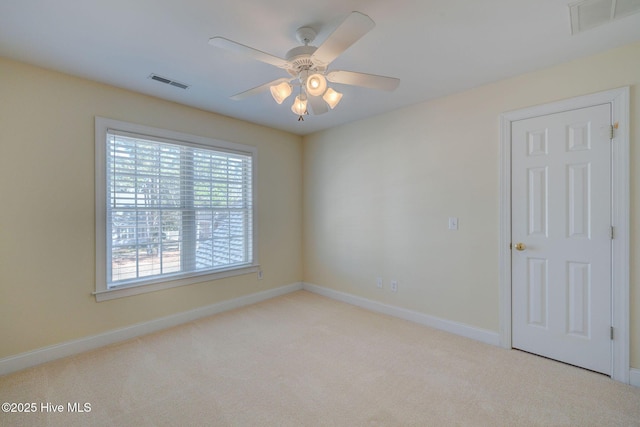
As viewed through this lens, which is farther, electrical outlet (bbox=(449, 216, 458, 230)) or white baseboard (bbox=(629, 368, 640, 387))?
electrical outlet (bbox=(449, 216, 458, 230))

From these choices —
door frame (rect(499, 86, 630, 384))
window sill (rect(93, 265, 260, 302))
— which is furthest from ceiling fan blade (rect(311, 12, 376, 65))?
window sill (rect(93, 265, 260, 302))

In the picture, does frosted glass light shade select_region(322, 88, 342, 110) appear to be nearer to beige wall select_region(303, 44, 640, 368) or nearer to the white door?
beige wall select_region(303, 44, 640, 368)

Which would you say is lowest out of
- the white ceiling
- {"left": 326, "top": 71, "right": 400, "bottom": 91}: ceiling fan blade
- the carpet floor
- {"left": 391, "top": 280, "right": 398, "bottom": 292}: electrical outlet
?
the carpet floor

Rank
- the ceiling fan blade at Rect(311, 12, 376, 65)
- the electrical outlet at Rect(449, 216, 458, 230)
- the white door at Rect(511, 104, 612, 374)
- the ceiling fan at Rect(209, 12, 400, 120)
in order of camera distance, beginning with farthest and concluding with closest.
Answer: the electrical outlet at Rect(449, 216, 458, 230) → the white door at Rect(511, 104, 612, 374) → the ceiling fan at Rect(209, 12, 400, 120) → the ceiling fan blade at Rect(311, 12, 376, 65)

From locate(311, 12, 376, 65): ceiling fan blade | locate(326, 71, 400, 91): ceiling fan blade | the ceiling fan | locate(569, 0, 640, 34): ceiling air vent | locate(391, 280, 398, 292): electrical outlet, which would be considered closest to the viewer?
locate(311, 12, 376, 65): ceiling fan blade

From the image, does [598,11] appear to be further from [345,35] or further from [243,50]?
[243,50]

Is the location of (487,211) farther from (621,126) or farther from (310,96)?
(310,96)

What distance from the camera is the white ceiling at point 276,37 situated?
1.70 m

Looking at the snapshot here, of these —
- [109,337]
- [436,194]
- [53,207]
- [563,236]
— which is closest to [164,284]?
[109,337]

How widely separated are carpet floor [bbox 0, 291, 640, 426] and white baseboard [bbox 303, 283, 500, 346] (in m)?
0.09

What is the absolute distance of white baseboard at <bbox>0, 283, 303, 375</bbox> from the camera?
2.33 m

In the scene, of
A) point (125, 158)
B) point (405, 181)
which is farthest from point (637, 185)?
point (125, 158)

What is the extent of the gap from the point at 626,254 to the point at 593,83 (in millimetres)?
1336

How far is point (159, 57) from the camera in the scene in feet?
7.39
